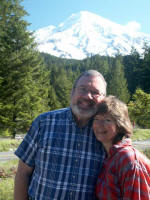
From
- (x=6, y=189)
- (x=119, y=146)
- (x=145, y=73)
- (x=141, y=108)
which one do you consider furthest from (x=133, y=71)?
(x=119, y=146)

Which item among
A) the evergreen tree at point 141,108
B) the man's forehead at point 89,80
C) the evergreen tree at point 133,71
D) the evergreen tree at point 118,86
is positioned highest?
the evergreen tree at point 133,71

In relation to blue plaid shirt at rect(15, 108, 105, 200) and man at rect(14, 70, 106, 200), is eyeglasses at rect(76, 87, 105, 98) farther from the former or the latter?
blue plaid shirt at rect(15, 108, 105, 200)

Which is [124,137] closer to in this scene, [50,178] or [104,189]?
[104,189]

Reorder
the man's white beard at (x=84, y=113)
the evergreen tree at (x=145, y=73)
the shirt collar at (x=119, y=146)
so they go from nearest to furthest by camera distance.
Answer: the shirt collar at (x=119, y=146)
the man's white beard at (x=84, y=113)
the evergreen tree at (x=145, y=73)

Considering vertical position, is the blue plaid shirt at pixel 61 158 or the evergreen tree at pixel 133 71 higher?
the evergreen tree at pixel 133 71

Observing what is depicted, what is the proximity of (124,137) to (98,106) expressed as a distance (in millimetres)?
387

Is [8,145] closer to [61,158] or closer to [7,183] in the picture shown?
[7,183]

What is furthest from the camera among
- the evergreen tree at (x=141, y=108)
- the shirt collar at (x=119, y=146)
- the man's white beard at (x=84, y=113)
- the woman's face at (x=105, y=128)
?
the evergreen tree at (x=141, y=108)

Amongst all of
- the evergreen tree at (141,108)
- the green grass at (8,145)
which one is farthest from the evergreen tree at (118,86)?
the green grass at (8,145)

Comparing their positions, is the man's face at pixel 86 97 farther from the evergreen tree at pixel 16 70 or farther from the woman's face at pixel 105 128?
the evergreen tree at pixel 16 70

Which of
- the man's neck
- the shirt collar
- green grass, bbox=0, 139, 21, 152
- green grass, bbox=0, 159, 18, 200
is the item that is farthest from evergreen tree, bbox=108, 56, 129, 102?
the shirt collar

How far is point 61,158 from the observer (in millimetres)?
2000

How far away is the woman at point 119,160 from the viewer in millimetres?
1505

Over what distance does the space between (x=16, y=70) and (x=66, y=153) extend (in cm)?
1726
